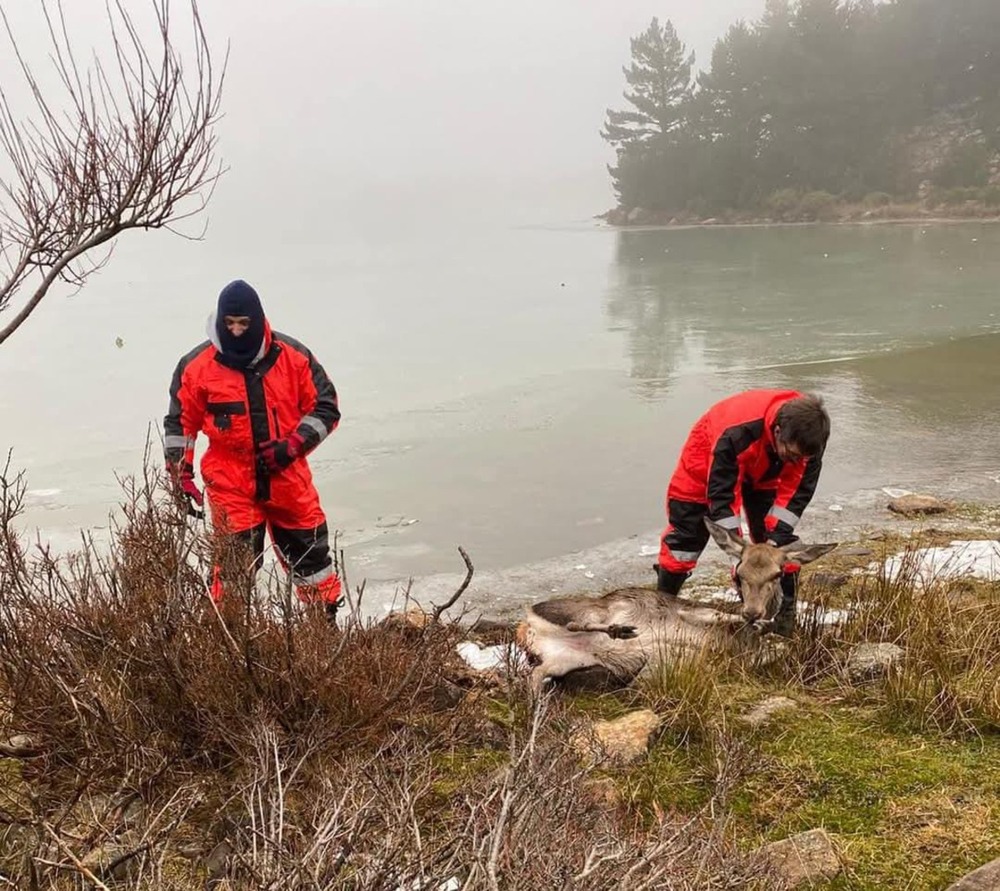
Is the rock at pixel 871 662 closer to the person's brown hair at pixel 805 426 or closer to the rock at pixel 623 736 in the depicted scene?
the person's brown hair at pixel 805 426

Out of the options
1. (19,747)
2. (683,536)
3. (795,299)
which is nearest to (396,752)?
(19,747)

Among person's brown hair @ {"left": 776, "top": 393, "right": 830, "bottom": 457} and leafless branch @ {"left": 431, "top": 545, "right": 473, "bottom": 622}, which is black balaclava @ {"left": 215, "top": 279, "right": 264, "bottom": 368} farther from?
person's brown hair @ {"left": 776, "top": 393, "right": 830, "bottom": 457}

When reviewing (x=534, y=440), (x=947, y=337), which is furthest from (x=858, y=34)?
(x=534, y=440)

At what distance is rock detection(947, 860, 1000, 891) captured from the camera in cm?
212

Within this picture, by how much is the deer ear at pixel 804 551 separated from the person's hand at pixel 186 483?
2.44 metres

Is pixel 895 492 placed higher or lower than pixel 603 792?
lower

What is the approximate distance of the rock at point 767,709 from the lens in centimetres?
324

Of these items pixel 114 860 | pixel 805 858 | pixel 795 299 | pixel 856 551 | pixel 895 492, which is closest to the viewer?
pixel 114 860

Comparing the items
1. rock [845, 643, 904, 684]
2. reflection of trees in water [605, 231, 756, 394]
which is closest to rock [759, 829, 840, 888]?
rock [845, 643, 904, 684]

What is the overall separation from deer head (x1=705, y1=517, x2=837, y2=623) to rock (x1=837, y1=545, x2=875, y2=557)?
90.2 inches

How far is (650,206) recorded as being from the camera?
4966 centimetres

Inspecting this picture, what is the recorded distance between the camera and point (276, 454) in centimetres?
401

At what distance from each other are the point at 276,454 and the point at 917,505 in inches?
194

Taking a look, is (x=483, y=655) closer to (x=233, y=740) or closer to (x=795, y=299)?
(x=233, y=740)
